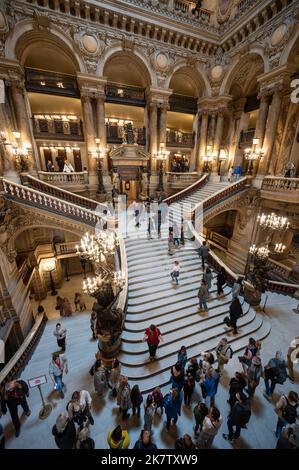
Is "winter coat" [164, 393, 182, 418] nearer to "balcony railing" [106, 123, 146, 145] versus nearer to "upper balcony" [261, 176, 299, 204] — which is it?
"upper balcony" [261, 176, 299, 204]

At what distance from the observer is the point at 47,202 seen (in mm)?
8828

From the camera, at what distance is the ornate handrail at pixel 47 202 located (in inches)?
326

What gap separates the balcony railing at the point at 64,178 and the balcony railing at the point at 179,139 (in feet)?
23.5

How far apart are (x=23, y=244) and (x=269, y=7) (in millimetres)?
18269

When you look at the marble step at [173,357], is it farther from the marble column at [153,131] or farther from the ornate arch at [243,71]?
the ornate arch at [243,71]

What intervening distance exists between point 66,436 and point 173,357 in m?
3.08

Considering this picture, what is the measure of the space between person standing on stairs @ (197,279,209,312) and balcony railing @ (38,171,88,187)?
9625mm

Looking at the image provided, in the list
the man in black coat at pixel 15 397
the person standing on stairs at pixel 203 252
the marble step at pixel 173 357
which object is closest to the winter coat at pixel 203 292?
the marble step at pixel 173 357

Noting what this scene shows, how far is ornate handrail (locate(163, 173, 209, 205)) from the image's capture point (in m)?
12.8

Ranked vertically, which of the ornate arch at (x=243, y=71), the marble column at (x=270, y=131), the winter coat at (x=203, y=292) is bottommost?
the winter coat at (x=203, y=292)

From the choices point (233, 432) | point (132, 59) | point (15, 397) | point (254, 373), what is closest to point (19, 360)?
point (15, 397)

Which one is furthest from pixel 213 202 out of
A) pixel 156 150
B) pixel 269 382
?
pixel 269 382

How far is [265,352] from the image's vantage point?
5824 millimetres

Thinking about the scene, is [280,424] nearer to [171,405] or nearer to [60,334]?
[171,405]
